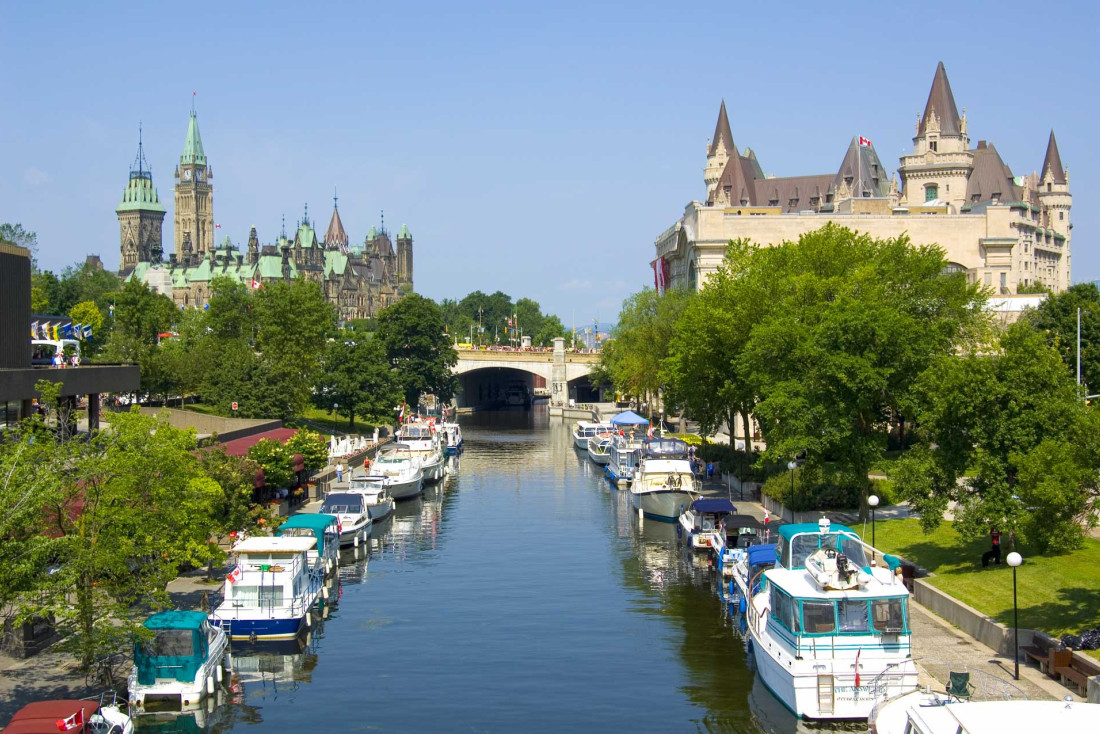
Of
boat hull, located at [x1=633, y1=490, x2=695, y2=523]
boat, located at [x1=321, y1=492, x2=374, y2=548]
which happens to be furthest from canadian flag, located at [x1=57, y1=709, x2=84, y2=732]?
boat hull, located at [x1=633, y1=490, x2=695, y2=523]

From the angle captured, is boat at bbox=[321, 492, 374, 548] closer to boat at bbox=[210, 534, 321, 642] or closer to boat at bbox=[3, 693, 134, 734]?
boat at bbox=[210, 534, 321, 642]

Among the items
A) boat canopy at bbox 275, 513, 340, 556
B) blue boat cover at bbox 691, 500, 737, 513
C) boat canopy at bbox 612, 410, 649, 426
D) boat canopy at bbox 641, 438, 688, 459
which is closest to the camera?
boat canopy at bbox 275, 513, 340, 556

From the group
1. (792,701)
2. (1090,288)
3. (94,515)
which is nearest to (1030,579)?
(792,701)

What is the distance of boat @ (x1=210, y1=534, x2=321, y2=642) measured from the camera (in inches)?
1438

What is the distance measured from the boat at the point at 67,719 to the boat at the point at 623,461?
52.0m

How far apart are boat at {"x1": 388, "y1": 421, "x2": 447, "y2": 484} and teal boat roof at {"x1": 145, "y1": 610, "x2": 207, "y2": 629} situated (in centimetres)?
4595

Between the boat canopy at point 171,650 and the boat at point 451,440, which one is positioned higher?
the boat at point 451,440

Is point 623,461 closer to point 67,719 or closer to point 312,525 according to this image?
point 312,525

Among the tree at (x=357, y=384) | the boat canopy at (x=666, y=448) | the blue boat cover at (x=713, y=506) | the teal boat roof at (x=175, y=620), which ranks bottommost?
the teal boat roof at (x=175, y=620)

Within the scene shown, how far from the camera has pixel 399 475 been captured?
72812mm

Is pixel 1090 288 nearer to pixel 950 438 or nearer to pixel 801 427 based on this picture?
pixel 801 427

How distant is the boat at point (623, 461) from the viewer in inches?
3066

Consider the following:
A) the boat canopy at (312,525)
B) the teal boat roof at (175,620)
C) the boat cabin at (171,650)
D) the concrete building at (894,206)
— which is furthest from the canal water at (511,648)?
the concrete building at (894,206)

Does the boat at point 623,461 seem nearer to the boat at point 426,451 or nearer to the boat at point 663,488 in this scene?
the boat at point 663,488
